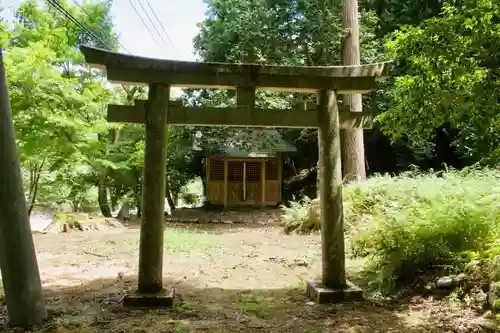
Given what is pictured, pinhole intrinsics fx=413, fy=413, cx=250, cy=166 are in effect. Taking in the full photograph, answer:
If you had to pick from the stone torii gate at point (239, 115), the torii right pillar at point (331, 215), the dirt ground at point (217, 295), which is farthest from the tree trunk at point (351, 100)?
the torii right pillar at point (331, 215)

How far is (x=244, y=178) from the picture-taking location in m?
20.7

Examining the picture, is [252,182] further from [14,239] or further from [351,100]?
[14,239]

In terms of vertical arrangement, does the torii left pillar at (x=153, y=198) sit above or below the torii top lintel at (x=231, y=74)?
below

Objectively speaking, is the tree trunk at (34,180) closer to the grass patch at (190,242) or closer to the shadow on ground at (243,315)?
the grass patch at (190,242)

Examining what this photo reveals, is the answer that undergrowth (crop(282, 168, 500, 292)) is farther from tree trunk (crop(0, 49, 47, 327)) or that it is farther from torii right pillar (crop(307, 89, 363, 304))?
tree trunk (crop(0, 49, 47, 327))

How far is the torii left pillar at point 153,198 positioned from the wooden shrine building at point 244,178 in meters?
15.1

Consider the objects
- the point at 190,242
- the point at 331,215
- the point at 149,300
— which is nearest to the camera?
the point at 149,300

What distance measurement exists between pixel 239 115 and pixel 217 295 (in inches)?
99.6

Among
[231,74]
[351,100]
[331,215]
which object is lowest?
[331,215]

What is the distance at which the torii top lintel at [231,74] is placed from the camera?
194 inches

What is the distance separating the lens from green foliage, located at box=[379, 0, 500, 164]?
3.88 m

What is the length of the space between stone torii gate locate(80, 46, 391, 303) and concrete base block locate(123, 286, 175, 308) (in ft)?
0.28

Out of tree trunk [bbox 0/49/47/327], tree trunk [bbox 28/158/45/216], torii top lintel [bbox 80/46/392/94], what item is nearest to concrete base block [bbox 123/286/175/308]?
tree trunk [bbox 0/49/47/327]

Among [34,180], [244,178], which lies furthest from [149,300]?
[244,178]
